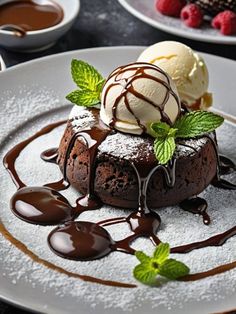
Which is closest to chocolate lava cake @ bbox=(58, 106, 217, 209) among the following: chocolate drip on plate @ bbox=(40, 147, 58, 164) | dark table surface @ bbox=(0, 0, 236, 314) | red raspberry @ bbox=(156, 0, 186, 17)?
chocolate drip on plate @ bbox=(40, 147, 58, 164)

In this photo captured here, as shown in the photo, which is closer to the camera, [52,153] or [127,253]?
[127,253]

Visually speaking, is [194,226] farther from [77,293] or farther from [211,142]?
[77,293]

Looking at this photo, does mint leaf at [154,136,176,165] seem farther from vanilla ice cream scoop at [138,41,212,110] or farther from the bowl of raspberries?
the bowl of raspberries

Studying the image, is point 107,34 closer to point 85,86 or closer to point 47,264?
point 85,86

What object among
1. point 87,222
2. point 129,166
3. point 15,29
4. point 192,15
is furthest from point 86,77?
point 192,15

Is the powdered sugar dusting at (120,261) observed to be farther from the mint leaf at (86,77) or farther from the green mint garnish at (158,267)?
the mint leaf at (86,77)

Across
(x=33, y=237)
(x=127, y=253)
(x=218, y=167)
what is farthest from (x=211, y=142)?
(x=33, y=237)
